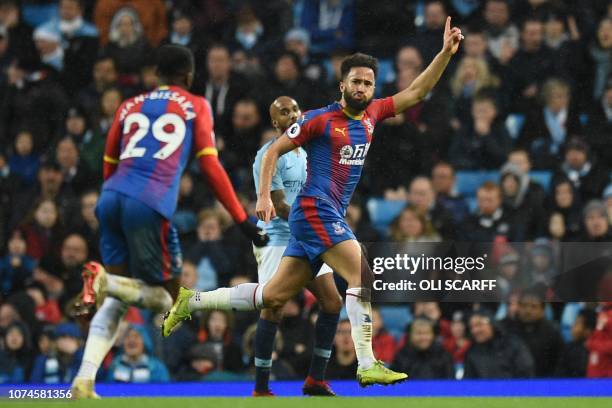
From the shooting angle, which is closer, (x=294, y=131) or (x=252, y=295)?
(x=294, y=131)

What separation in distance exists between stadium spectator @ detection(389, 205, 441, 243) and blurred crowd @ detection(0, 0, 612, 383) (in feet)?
0.06

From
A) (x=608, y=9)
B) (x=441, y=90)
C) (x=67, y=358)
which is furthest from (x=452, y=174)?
(x=67, y=358)

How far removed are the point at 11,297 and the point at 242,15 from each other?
4.43 metres

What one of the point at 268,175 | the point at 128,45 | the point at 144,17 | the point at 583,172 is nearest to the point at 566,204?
the point at 583,172

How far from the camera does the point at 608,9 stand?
1327 centimetres

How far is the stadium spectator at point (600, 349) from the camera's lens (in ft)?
33.6

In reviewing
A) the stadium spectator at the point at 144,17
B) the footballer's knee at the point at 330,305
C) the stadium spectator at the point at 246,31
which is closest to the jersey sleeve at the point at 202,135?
the footballer's knee at the point at 330,305

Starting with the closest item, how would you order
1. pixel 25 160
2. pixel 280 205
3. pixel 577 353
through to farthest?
pixel 280 205 < pixel 577 353 < pixel 25 160

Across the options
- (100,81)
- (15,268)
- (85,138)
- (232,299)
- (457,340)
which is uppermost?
(100,81)

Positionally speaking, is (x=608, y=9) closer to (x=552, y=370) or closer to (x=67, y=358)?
(x=552, y=370)

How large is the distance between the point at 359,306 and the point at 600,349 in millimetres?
3986

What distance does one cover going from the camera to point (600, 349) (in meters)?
10.3

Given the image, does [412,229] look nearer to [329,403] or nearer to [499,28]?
[499,28]

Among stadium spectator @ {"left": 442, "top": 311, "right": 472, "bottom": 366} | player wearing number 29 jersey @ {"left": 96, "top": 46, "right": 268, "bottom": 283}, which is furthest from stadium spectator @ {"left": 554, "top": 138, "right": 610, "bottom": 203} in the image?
player wearing number 29 jersey @ {"left": 96, "top": 46, "right": 268, "bottom": 283}
